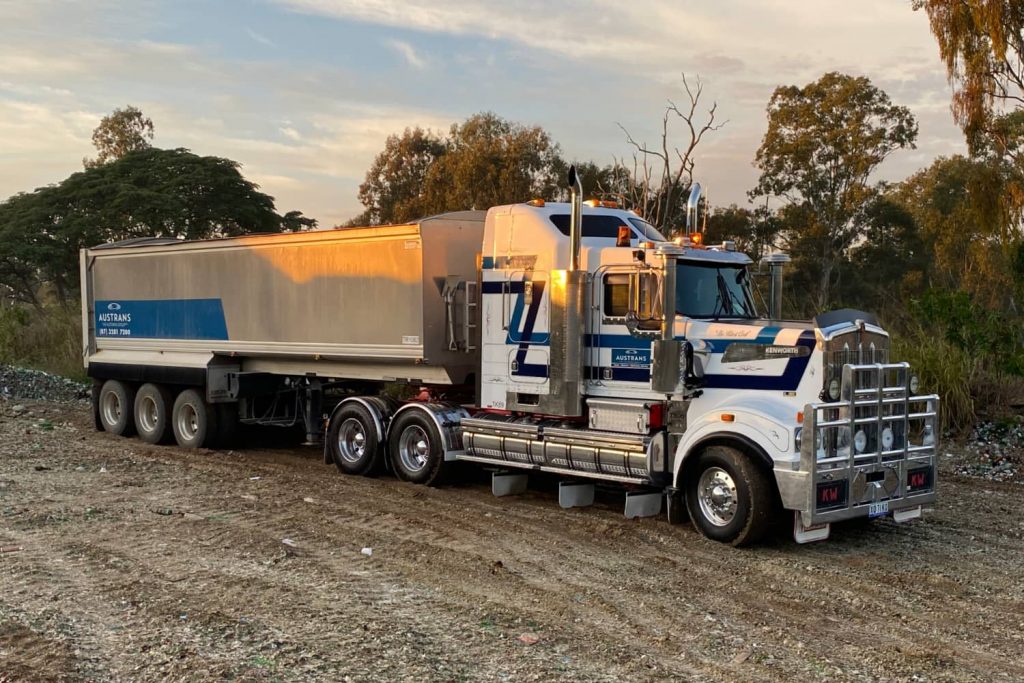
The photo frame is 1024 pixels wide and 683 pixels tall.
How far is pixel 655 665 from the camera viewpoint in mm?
6086

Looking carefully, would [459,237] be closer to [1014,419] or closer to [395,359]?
[395,359]

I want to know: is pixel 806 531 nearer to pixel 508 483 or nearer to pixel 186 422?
pixel 508 483

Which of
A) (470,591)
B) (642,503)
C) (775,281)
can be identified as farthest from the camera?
(775,281)

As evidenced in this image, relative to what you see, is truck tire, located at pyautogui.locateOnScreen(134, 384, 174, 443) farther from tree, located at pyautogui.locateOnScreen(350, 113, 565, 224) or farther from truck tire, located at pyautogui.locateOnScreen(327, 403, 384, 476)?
tree, located at pyautogui.locateOnScreen(350, 113, 565, 224)

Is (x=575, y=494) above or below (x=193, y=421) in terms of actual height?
below

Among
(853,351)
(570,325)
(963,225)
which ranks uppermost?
(963,225)

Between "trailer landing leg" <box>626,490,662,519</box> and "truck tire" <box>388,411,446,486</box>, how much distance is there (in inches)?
105

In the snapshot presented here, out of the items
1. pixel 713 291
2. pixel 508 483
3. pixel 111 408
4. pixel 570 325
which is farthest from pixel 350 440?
pixel 111 408

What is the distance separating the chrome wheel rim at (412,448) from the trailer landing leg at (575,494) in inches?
83.8

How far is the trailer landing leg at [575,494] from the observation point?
431 inches

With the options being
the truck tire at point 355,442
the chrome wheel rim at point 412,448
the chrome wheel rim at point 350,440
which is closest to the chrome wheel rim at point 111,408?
the truck tire at point 355,442

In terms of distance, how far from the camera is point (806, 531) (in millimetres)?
8969

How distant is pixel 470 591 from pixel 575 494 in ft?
11.6

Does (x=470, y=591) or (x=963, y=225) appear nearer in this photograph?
(x=470, y=591)
